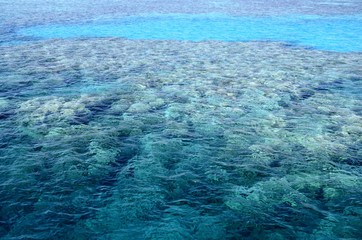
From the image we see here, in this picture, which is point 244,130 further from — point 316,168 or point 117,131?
point 117,131

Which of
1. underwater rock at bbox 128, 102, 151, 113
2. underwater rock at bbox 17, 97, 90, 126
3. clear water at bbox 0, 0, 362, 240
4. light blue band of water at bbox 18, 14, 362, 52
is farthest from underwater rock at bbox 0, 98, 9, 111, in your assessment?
light blue band of water at bbox 18, 14, 362, 52

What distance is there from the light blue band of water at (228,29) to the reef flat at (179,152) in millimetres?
13985

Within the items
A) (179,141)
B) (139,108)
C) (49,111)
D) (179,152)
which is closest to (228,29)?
(139,108)

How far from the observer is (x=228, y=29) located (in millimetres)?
49750

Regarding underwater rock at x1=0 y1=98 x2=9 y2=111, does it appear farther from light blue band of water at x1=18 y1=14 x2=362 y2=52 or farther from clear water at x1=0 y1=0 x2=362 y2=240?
light blue band of water at x1=18 y1=14 x2=362 y2=52

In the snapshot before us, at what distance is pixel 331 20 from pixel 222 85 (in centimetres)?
3671

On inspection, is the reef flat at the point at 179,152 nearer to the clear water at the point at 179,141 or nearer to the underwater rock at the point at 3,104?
the clear water at the point at 179,141

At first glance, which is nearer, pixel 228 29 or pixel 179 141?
pixel 179 141

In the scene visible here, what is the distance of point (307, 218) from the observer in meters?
13.4

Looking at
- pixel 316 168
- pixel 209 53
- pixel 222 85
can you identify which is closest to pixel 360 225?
pixel 316 168

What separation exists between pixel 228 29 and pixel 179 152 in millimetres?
35927

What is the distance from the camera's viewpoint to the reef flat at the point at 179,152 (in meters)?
13.2

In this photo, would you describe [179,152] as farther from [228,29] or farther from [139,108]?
[228,29]

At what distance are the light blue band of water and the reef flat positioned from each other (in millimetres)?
13985
